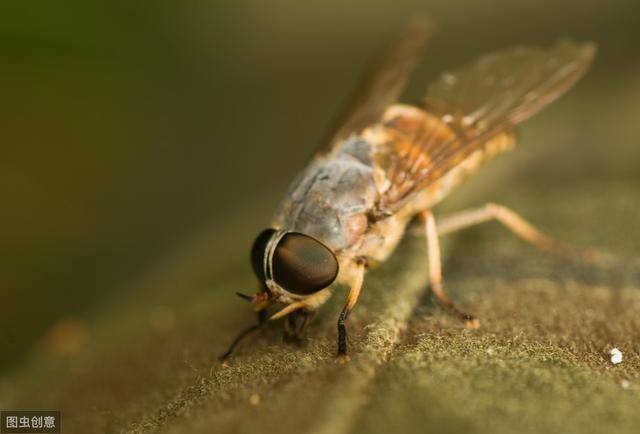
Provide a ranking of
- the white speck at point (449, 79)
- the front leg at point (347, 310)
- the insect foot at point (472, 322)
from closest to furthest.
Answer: the front leg at point (347, 310) → the insect foot at point (472, 322) → the white speck at point (449, 79)

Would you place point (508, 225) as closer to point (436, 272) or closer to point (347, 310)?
point (436, 272)

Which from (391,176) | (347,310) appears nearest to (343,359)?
(347,310)

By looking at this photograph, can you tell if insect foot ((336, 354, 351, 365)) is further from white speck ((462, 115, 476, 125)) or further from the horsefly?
white speck ((462, 115, 476, 125))

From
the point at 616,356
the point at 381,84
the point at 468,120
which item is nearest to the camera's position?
the point at 616,356

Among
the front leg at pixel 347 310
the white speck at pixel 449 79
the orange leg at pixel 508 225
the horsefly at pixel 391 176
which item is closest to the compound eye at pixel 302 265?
the horsefly at pixel 391 176

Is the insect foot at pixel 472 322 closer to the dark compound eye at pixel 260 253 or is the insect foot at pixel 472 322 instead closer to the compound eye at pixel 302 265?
the compound eye at pixel 302 265

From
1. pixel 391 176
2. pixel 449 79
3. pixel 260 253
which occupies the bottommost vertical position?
pixel 260 253

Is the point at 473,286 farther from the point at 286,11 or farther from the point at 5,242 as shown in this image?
the point at 286,11

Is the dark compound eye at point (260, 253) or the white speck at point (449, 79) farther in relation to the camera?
the white speck at point (449, 79)
